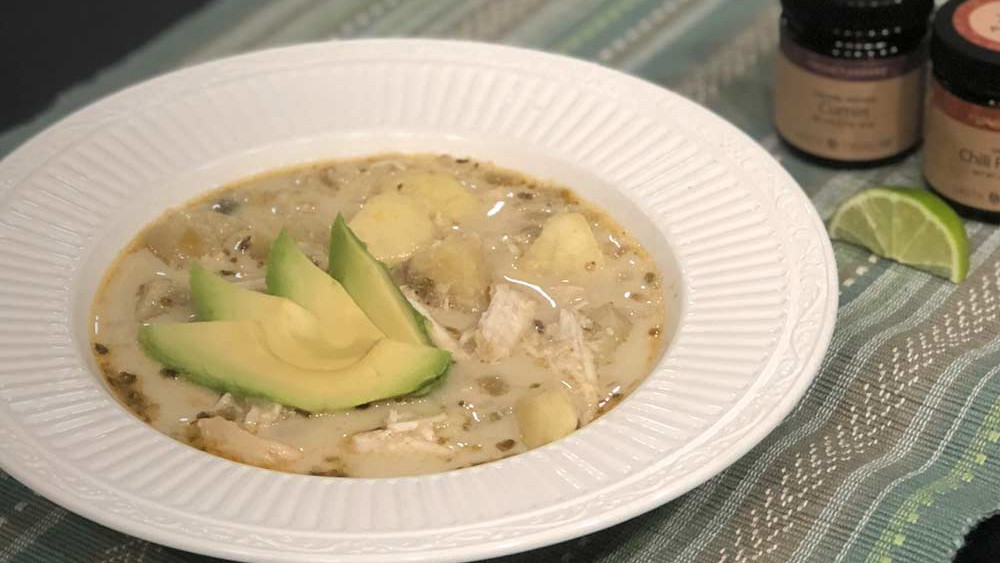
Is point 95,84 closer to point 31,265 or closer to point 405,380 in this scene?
point 31,265

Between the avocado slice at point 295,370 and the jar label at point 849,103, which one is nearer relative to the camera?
the avocado slice at point 295,370

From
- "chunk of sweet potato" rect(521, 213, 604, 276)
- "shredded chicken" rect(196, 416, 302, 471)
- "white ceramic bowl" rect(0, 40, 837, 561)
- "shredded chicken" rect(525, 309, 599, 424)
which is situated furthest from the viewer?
"chunk of sweet potato" rect(521, 213, 604, 276)

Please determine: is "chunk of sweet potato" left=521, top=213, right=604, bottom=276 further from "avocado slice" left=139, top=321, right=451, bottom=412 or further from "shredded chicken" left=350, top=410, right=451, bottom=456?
"shredded chicken" left=350, top=410, right=451, bottom=456

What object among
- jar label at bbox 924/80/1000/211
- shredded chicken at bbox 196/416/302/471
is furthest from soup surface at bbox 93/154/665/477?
jar label at bbox 924/80/1000/211

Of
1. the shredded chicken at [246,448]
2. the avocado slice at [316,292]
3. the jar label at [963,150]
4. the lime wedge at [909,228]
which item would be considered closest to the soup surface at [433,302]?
the shredded chicken at [246,448]

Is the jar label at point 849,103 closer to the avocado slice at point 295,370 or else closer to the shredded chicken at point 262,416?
the avocado slice at point 295,370
